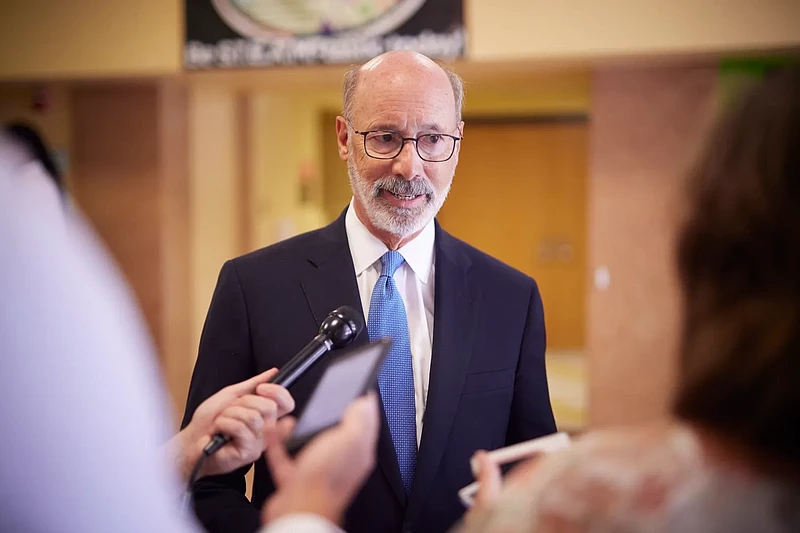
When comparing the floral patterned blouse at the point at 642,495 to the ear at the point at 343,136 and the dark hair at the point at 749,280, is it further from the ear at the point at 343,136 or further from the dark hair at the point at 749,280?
the ear at the point at 343,136

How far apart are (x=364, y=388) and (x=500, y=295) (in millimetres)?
646

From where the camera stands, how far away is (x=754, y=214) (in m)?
0.66

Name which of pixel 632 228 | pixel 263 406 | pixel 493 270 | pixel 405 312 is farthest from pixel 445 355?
pixel 632 228

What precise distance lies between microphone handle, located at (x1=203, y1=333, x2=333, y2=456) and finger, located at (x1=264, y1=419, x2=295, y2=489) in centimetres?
13

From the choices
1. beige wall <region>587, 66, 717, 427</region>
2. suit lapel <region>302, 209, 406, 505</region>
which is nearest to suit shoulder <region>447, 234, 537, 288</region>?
suit lapel <region>302, 209, 406, 505</region>

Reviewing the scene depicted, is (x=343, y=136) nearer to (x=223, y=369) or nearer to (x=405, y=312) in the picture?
(x=405, y=312)

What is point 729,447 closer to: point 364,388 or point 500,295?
point 364,388

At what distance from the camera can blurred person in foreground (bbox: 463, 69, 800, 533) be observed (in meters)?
0.65

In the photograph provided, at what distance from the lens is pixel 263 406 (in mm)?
1009

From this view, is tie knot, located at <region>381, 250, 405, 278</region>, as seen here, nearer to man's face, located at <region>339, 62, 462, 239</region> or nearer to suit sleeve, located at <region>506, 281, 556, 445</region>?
man's face, located at <region>339, 62, 462, 239</region>

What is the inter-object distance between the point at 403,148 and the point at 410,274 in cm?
27

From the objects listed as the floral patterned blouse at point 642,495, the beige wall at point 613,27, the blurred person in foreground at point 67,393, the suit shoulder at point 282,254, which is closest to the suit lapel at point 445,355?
the suit shoulder at point 282,254

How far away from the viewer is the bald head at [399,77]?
1.49m

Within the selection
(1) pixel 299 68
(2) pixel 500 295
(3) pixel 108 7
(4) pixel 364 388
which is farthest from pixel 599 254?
(4) pixel 364 388
